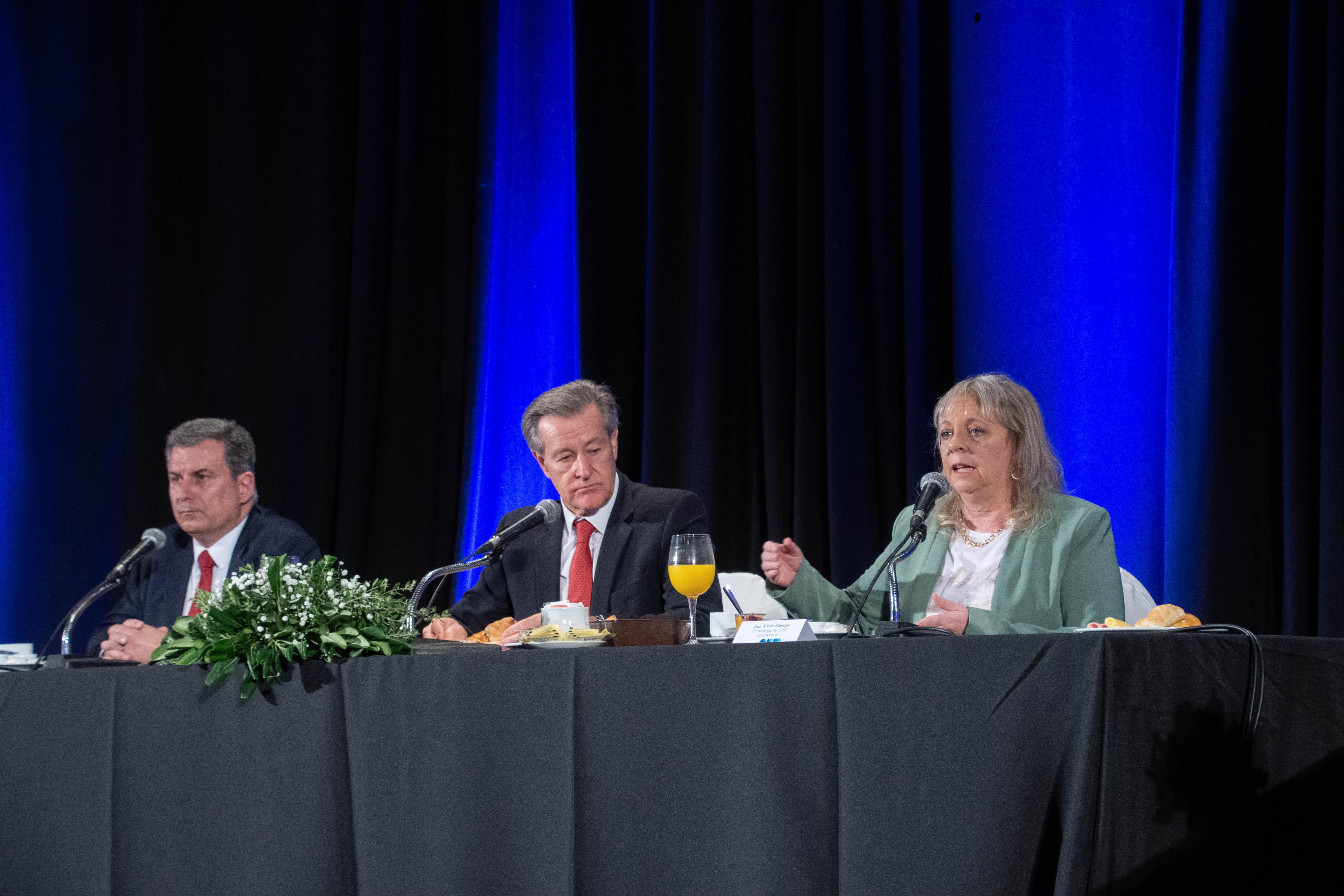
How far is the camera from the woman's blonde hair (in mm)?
2480

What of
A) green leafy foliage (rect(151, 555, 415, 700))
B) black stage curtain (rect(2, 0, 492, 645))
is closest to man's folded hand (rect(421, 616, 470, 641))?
green leafy foliage (rect(151, 555, 415, 700))

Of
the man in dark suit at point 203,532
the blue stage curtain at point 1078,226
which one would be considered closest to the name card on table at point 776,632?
the man in dark suit at point 203,532

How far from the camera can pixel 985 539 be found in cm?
249

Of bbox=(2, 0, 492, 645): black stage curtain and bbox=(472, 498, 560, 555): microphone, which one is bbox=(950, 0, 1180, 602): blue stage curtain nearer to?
bbox=(2, 0, 492, 645): black stage curtain

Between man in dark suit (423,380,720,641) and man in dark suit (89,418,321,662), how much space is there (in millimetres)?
695

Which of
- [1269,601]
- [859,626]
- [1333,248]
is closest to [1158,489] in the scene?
[1269,601]

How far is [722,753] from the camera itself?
130 cm

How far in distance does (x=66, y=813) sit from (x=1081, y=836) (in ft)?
4.98

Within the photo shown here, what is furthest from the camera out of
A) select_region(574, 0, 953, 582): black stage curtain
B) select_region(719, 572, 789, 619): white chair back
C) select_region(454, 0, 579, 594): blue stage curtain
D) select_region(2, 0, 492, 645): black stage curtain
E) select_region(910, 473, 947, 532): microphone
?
select_region(454, 0, 579, 594): blue stage curtain

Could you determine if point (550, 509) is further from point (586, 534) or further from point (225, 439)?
point (225, 439)

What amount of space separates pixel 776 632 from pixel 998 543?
45.6 inches

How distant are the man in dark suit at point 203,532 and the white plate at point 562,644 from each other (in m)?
1.68

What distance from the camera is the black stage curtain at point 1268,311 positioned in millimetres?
2822

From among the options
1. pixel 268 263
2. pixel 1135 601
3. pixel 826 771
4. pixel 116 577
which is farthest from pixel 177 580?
pixel 1135 601
